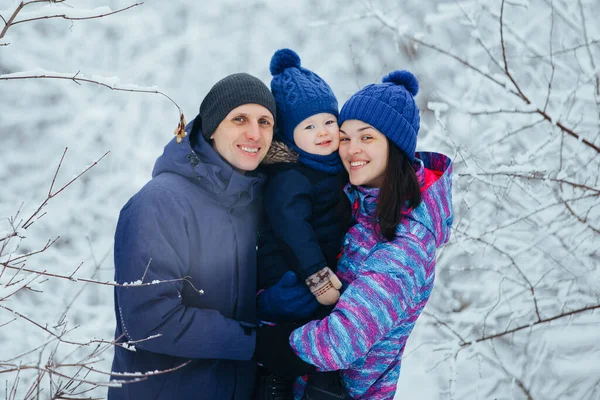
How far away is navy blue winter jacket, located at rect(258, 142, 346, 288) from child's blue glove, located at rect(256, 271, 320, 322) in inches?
1.9

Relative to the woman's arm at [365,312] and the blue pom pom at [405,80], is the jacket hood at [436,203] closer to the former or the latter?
the woman's arm at [365,312]

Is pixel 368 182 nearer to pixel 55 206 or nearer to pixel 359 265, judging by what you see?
pixel 359 265

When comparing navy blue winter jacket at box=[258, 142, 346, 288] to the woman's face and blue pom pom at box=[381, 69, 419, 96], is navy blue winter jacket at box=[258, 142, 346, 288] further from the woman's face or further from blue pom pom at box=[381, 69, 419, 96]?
blue pom pom at box=[381, 69, 419, 96]

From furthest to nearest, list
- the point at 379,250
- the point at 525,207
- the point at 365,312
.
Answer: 1. the point at 525,207
2. the point at 379,250
3. the point at 365,312

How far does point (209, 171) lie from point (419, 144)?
306cm

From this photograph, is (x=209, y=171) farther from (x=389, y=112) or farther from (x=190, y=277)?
(x=389, y=112)

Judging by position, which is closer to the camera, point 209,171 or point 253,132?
point 209,171

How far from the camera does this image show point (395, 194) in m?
2.07

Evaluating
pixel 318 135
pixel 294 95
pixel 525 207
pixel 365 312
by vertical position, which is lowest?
pixel 365 312

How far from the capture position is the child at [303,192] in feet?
6.96

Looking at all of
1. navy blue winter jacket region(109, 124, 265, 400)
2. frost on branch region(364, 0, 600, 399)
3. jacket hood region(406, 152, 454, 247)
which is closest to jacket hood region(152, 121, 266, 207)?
navy blue winter jacket region(109, 124, 265, 400)

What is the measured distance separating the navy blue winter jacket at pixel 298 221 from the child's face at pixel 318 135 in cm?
8

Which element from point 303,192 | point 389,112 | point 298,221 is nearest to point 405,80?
point 389,112

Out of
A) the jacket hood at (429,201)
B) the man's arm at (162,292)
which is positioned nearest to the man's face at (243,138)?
the man's arm at (162,292)
